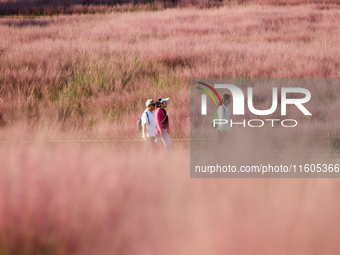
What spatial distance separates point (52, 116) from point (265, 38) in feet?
23.7

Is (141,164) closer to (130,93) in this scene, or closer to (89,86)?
(130,93)

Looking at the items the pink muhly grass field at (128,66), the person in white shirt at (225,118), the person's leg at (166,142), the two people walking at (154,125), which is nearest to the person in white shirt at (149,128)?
the two people walking at (154,125)

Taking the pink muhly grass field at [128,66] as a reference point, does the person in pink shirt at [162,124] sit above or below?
below

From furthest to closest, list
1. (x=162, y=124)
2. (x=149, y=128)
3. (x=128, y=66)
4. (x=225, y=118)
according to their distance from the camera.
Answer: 1. (x=128, y=66)
2. (x=225, y=118)
3. (x=162, y=124)
4. (x=149, y=128)

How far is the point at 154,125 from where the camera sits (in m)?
3.47

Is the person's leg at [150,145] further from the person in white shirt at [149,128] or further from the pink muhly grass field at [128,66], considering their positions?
the pink muhly grass field at [128,66]

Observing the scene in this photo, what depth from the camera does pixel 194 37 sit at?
30.5 ft

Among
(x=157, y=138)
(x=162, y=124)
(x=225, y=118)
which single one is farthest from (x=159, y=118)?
(x=225, y=118)

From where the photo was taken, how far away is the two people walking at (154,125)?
344 cm

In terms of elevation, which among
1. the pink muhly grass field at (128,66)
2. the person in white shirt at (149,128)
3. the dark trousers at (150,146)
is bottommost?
the dark trousers at (150,146)

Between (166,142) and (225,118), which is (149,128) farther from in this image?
(225,118)

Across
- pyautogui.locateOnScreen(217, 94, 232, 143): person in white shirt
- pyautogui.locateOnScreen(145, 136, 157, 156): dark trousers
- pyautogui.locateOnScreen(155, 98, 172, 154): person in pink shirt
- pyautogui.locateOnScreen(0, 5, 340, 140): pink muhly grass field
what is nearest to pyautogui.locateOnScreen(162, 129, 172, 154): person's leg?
pyautogui.locateOnScreen(155, 98, 172, 154): person in pink shirt

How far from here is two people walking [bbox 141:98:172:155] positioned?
3443mm

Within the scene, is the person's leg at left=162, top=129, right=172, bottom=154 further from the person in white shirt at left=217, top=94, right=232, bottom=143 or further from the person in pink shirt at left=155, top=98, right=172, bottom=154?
the person in white shirt at left=217, top=94, right=232, bottom=143
